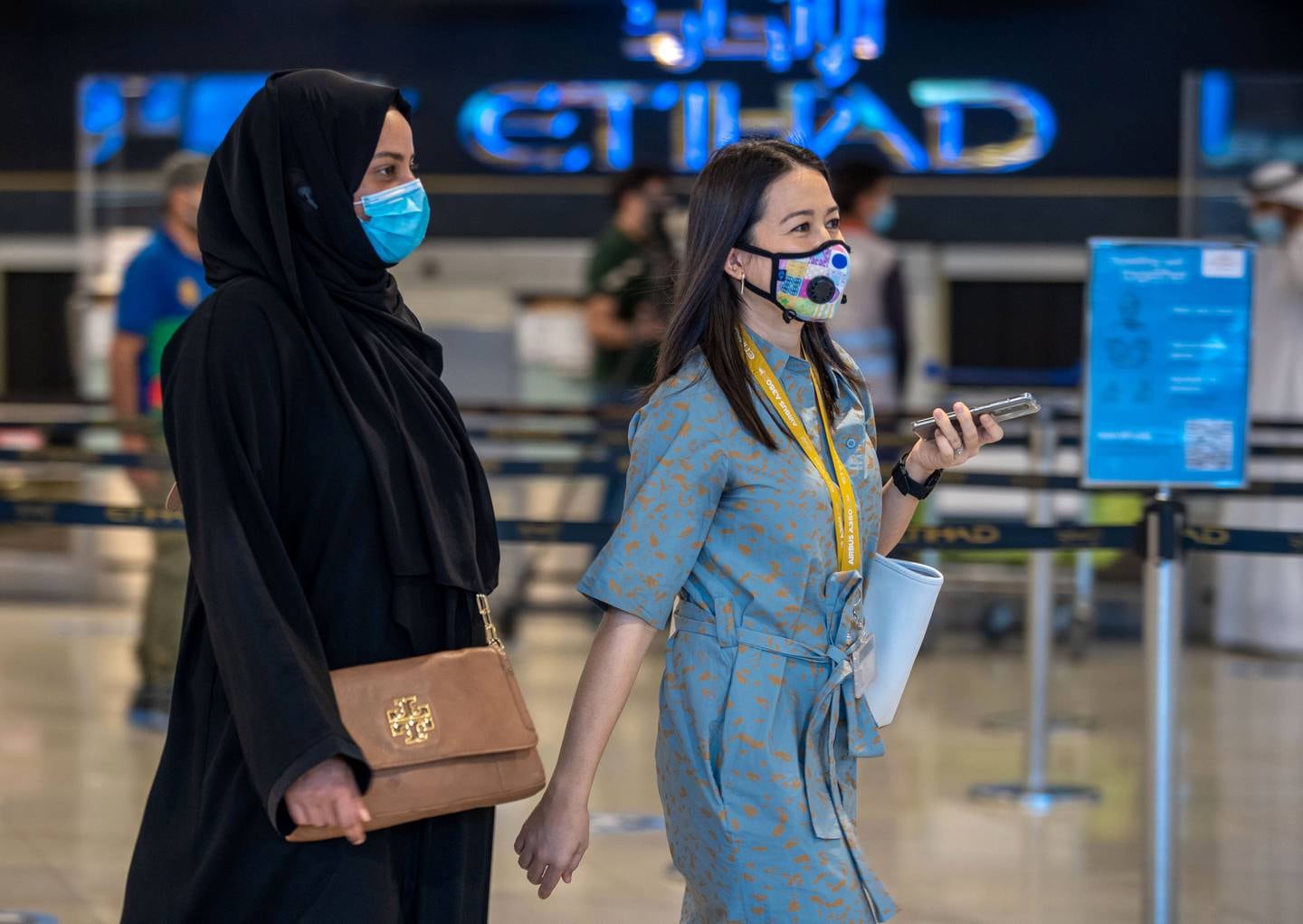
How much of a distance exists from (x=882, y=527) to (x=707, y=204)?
0.57 meters

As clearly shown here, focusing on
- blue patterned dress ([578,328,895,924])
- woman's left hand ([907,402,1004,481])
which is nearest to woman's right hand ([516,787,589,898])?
blue patterned dress ([578,328,895,924])

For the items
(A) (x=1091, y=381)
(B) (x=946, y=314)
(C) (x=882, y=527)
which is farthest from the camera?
(B) (x=946, y=314)

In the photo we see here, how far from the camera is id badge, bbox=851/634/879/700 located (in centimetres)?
231

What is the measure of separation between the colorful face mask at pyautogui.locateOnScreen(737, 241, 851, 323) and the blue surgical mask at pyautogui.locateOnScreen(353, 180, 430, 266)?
0.44 m

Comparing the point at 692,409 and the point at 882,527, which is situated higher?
the point at 692,409

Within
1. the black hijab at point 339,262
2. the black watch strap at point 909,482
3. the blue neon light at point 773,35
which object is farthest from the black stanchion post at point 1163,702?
the blue neon light at point 773,35

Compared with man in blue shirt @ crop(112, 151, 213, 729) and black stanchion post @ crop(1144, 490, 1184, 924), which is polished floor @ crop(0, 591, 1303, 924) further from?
black stanchion post @ crop(1144, 490, 1184, 924)

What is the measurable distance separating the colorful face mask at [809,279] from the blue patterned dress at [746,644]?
142mm

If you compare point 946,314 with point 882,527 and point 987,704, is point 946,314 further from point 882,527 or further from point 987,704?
point 882,527

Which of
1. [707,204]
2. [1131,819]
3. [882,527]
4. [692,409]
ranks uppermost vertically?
[707,204]

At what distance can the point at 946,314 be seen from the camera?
11.5 m

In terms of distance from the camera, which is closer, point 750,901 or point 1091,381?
point 750,901


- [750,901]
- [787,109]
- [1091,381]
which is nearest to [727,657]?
[750,901]

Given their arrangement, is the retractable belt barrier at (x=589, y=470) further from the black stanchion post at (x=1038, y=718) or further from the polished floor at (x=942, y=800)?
the polished floor at (x=942, y=800)
